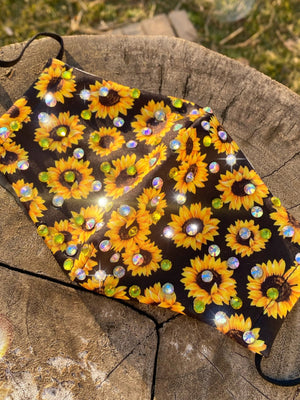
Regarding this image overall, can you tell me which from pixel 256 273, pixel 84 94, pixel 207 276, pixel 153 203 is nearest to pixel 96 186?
pixel 153 203

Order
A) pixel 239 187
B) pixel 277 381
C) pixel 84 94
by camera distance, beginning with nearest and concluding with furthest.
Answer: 1. pixel 277 381
2. pixel 239 187
3. pixel 84 94

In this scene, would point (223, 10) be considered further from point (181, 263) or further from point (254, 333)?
point (254, 333)

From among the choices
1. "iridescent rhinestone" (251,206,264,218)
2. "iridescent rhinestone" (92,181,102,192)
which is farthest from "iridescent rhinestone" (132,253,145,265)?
"iridescent rhinestone" (251,206,264,218)

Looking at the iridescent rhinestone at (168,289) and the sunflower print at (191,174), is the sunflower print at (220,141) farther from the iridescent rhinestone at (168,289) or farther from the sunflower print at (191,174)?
the iridescent rhinestone at (168,289)

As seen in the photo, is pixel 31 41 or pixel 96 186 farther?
pixel 31 41

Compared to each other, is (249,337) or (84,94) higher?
(84,94)

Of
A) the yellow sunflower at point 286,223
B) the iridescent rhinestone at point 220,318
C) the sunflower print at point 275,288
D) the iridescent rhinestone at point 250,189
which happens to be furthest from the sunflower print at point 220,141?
the iridescent rhinestone at point 220,318

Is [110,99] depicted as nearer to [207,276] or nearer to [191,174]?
[191,174]
